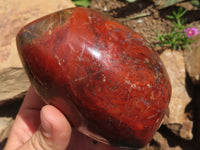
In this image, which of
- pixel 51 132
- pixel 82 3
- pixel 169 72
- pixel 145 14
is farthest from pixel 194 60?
pixel 51 132

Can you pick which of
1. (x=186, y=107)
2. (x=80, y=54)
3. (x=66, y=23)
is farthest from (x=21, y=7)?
(x=186, y=107)

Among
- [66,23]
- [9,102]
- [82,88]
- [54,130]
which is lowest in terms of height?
[9,102]

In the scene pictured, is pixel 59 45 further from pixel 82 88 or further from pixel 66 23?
pixel 82 88

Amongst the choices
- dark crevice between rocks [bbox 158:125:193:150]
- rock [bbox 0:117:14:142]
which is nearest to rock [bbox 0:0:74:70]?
rock [bbox 0:117:14:142]

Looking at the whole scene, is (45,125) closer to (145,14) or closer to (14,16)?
(14,16)

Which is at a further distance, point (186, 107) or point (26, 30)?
point (186, 107)

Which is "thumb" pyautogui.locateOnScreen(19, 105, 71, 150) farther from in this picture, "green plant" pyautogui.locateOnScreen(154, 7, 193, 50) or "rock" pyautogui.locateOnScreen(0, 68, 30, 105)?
"green plant" pyautogui.locateOnScreen(154, 7, 193, 50)
